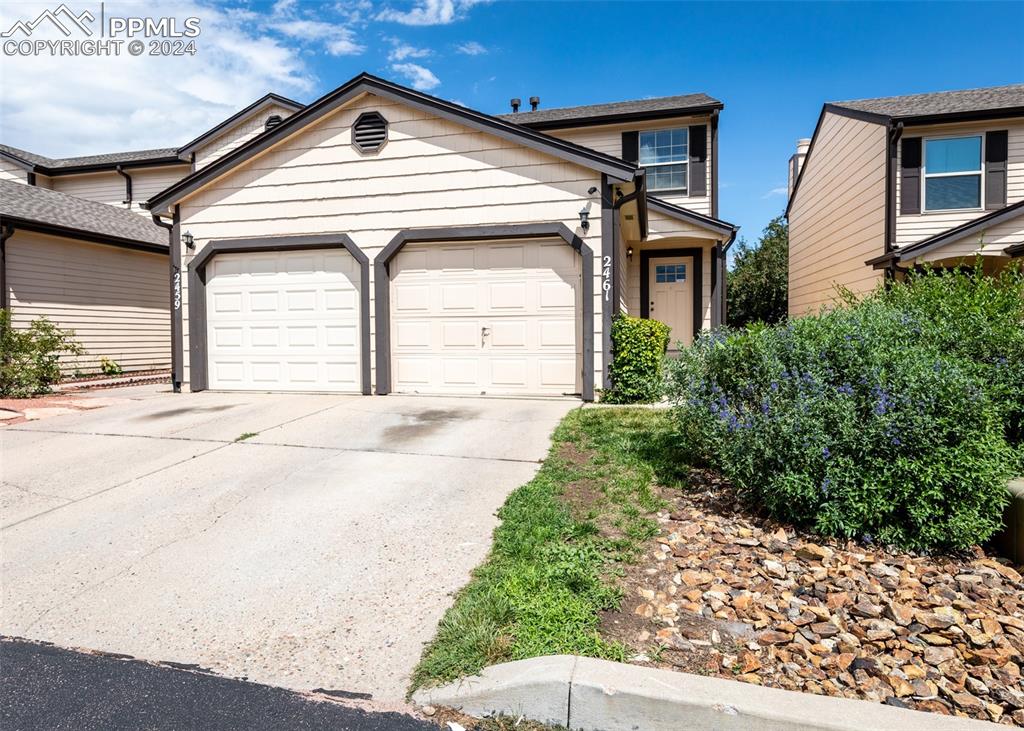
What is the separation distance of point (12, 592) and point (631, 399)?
273 inches

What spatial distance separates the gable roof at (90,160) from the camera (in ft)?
62.2

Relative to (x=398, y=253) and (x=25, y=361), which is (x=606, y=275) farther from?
(x=25, y=361)

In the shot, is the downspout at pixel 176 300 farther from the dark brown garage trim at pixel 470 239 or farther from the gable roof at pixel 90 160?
the gable roof at pixel 90 160

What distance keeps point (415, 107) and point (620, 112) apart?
22.9 feet

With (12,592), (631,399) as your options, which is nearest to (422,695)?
(12,592)

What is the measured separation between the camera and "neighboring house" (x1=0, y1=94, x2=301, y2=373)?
1237 cm

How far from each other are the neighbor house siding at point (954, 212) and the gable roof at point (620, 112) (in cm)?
433

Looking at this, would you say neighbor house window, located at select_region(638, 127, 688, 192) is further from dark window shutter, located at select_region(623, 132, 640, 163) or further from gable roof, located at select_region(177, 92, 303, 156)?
gable roof, located at select_region(177, 92, 303, 156)

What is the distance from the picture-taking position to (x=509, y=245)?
8977 millimetres

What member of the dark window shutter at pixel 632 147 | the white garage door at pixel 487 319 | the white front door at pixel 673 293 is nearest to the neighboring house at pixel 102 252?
the white garage door at pixel 487 319

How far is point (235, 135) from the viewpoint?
60.4 feet

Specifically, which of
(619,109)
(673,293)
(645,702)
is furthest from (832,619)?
(619,109)

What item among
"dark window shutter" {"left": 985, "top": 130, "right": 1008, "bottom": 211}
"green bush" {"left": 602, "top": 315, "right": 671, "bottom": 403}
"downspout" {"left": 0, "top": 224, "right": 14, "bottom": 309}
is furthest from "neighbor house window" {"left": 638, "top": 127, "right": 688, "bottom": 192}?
"downspout" {"left": 0, "top": 224, "right": 14, "bottom": 309}

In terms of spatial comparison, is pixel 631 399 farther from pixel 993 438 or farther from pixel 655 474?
pixel 993 438
